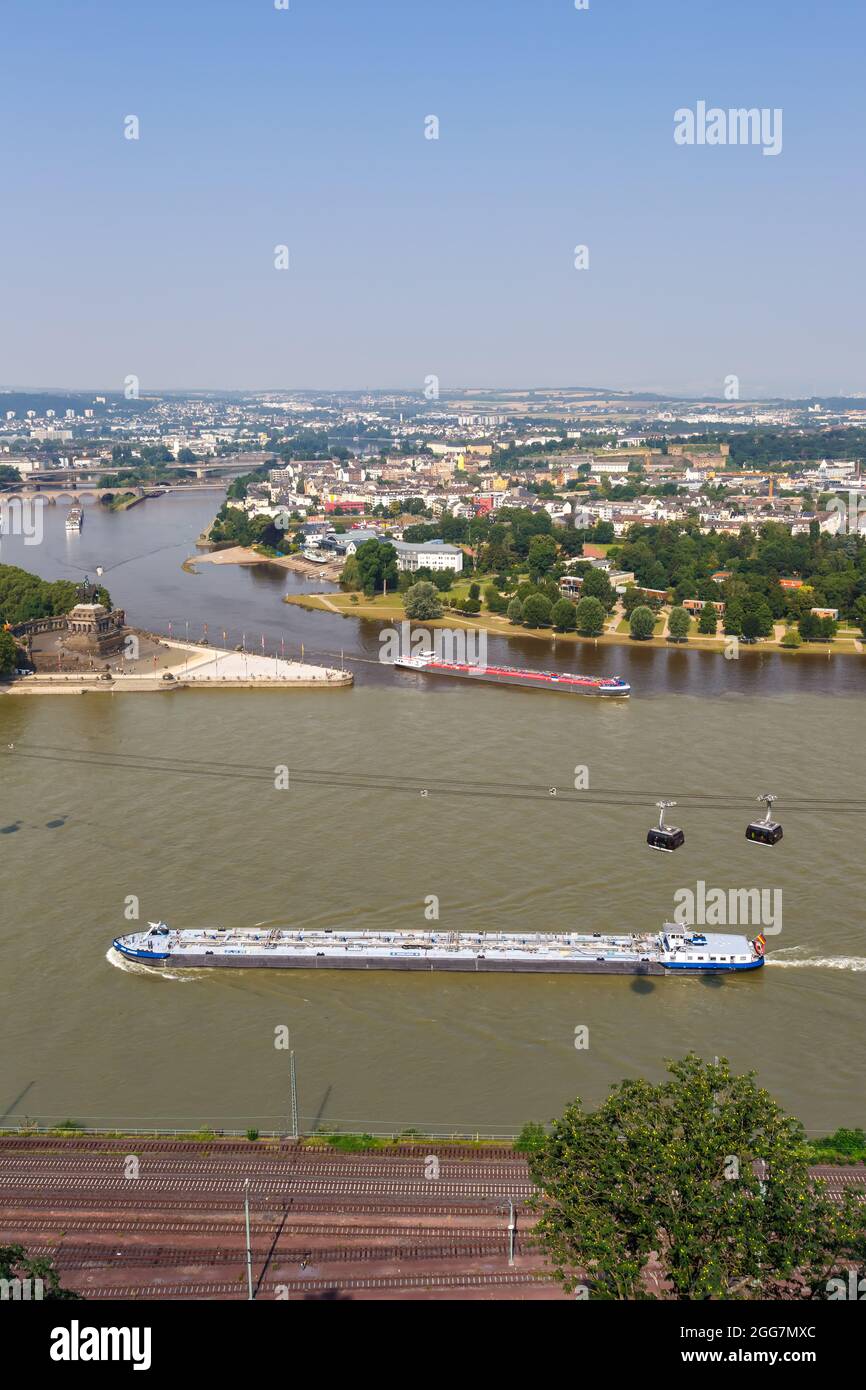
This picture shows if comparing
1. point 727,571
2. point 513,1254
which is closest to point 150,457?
point 727,571

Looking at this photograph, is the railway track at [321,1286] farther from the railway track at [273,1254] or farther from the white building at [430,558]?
the white building at [430,558]

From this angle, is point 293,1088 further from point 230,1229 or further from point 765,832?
point 765,832

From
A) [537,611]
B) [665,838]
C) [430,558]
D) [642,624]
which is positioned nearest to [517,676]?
[642,624]

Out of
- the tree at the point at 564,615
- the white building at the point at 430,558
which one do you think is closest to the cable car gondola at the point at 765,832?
the tree at the point at 564,615

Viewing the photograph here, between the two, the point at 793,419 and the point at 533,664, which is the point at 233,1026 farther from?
the point at 793,419

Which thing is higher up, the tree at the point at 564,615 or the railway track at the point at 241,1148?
the tree at the point at 564,615

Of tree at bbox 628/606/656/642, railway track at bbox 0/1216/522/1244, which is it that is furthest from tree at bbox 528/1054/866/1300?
tree at bbox 628/606/656/642
